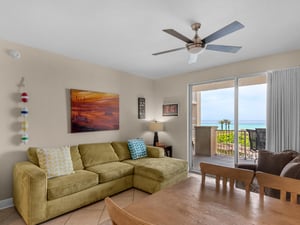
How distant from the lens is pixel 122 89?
436 centimetres

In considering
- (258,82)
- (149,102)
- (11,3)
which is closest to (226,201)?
(11,3)

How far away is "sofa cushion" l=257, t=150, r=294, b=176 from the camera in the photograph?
2.53 metres

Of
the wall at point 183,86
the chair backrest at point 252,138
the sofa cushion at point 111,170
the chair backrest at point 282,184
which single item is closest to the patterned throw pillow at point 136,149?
the sofa cushion at point 111,170

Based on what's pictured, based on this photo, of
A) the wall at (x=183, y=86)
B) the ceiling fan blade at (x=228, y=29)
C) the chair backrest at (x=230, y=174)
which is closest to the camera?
the chair backrest at (x=230, y=174)

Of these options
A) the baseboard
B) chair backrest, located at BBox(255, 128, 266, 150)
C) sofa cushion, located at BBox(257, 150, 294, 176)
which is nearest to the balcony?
chair backrest, located at BBox(255, 128, 266, 150)

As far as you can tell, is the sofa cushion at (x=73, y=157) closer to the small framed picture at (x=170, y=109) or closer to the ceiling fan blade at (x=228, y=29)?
the small framed picture at (x=170, y=109)

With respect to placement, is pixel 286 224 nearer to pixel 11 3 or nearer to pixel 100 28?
pixel 100 28

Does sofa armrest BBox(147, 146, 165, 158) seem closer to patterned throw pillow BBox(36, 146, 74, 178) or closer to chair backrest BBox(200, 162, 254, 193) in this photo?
patterned throw pillow BBox(36, 146, 74, 178)

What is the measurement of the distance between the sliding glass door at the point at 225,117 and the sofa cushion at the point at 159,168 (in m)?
1.20

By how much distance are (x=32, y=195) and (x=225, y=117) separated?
147 inches

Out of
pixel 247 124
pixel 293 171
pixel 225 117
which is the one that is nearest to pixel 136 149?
pixel 225 117

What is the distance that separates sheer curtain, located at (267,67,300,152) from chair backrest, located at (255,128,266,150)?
15cm

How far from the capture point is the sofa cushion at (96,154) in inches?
129

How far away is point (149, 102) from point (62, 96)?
240 centimetres
